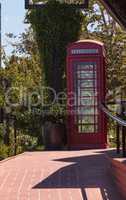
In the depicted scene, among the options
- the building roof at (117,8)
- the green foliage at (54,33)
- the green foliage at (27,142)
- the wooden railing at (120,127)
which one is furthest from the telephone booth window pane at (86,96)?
the building roof at (117,8)

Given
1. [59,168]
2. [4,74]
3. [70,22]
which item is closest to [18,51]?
[4,74]

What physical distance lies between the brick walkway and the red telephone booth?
380 centimetres

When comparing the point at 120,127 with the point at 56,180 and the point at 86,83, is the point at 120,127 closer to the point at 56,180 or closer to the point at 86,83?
the point at 56,180

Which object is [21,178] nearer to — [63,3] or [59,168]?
[59,168]

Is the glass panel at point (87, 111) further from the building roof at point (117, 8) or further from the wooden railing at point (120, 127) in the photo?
the building roof at point (117, 8)

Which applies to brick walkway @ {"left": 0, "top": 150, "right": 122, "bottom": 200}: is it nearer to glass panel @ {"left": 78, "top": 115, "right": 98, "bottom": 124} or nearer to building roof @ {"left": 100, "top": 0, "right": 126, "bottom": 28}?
building roof @ {"left": 100, "top": 0, "right": 126, "bottom": 28}

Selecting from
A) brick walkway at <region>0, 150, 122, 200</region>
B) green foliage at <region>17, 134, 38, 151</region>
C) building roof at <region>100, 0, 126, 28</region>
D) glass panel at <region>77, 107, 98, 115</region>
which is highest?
building roof at <region>100, 0, 126, 28</region>

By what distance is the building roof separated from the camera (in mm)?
7062

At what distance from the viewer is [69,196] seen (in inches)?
314

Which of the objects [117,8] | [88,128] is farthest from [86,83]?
[117,8]

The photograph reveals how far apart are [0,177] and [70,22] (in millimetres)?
11403

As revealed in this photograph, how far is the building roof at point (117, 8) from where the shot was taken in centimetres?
706

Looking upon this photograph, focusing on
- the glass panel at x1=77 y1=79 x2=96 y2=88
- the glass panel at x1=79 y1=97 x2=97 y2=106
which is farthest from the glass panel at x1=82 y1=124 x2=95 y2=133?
the glass panel at x1=77 y1=79 x2=96 y2=88

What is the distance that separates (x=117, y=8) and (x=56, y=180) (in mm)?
2922
